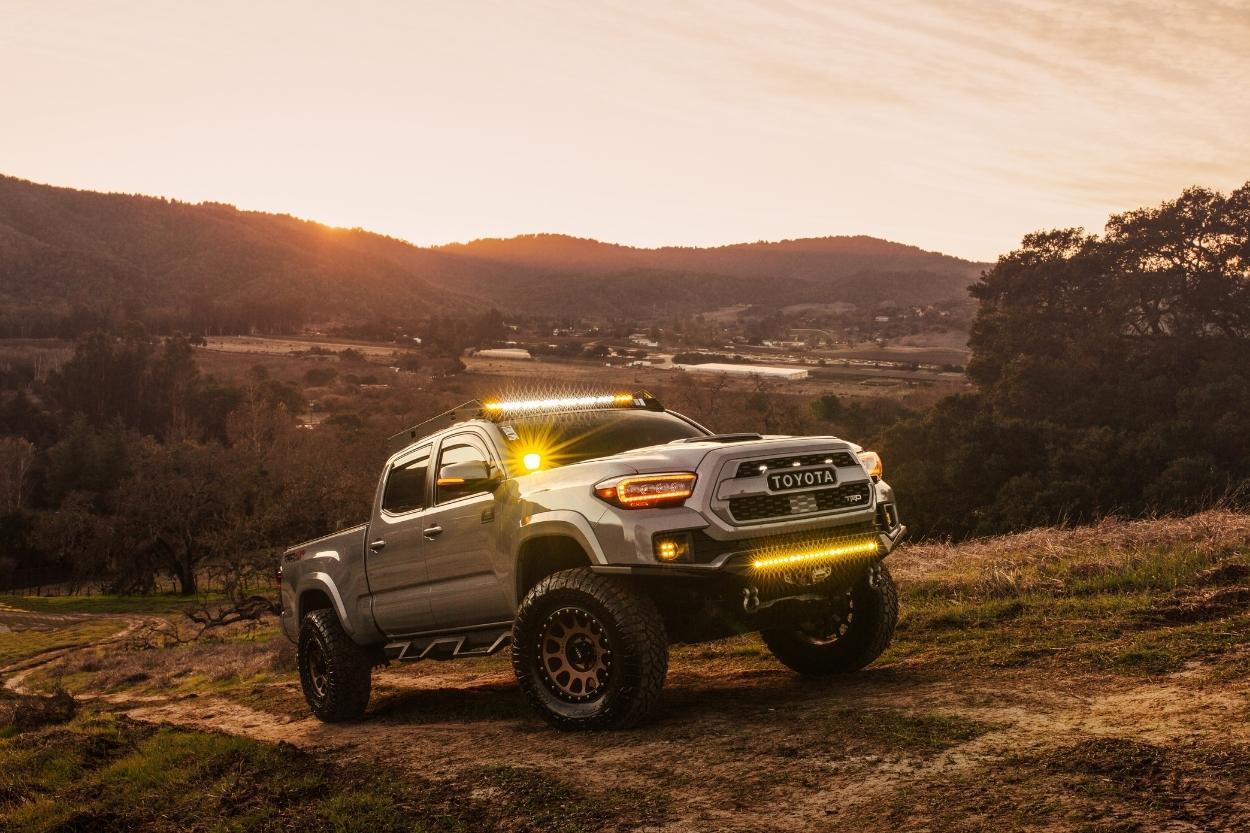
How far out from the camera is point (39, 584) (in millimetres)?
83375

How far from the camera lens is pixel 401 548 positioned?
29.0 feet

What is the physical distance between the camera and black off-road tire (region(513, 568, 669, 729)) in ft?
22.1

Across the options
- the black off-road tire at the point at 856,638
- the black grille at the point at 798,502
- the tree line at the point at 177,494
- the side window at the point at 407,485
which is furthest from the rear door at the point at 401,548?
the tree line at the point at 177,494

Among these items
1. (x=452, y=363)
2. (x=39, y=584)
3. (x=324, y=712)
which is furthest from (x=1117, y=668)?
(x=452, y=363)

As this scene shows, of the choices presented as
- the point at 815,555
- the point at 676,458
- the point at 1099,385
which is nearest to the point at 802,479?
the point at 815,555

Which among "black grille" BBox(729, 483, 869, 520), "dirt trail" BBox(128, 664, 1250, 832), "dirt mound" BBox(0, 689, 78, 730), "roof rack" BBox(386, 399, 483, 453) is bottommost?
"dirt mound" BBox(0, 689, 78, 730)

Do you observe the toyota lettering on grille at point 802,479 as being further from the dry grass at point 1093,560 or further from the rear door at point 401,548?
the dry grass at point 1093,560

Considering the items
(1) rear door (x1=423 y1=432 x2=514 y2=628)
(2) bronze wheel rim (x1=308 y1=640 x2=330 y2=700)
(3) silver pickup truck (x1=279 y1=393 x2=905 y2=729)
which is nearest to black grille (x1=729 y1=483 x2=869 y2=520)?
(3) silver pickup truck (x1=279 y1=393 x2=905 y2=729)

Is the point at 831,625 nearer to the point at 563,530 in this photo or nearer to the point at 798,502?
the point at 798,502

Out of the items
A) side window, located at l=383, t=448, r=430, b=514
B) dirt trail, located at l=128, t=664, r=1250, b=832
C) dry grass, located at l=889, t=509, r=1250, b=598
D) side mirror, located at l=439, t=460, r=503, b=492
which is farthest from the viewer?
dry grass, located at l=889, t=509, r=1250, b=598

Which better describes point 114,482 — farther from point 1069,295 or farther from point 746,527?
point 746,527

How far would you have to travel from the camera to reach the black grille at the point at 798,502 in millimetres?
6820

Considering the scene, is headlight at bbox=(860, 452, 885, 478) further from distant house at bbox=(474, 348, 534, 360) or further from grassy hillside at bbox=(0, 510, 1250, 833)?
distant house at bbox=(474, 348, 534, 360)

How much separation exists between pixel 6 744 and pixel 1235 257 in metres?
65.0
